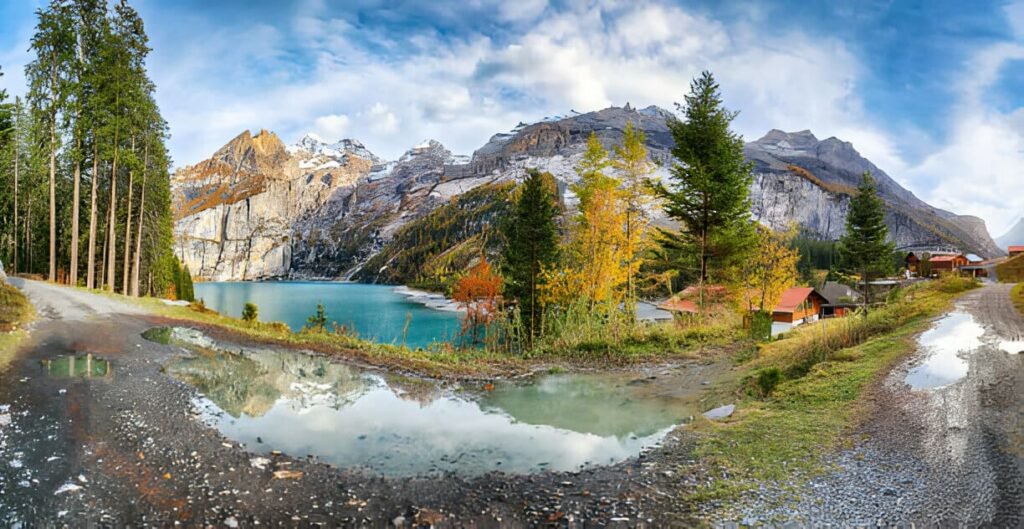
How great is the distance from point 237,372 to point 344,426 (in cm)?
494

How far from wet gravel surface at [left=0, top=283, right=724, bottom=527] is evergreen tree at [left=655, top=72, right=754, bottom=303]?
14280 millimetres

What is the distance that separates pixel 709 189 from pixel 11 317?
22.8 m

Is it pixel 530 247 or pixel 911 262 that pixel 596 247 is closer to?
pixel 530 247

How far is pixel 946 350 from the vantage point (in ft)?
30.6

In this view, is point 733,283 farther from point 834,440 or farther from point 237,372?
point 237,372

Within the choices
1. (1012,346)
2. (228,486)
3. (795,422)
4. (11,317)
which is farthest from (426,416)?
(11,317)

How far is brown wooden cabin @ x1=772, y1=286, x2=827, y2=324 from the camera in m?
51.8

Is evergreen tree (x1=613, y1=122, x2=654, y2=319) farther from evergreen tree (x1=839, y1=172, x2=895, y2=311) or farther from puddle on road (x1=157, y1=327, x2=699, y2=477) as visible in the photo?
evergreen tree (x1=839, y1=172, x2=895, y2=311)

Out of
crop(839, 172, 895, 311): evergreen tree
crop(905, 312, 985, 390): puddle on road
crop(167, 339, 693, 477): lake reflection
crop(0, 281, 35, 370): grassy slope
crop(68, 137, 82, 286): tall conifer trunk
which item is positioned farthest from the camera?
crop(839, 172, 895, 311): evergreen tree

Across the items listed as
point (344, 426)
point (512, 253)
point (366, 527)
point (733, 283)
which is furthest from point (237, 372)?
point (733, 283)

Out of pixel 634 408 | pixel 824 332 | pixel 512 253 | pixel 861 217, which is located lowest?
pixel 634 408

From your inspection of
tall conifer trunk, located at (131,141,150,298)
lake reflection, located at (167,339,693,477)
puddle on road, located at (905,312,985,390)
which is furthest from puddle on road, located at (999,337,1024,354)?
tall conifer trunk, located at (131,141,150,298)

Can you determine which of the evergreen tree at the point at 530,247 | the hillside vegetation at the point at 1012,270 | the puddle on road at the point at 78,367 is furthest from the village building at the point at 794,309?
the puddle on road at the point at 78,367

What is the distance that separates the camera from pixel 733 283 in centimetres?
2147
